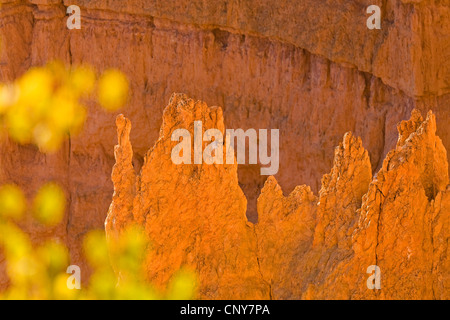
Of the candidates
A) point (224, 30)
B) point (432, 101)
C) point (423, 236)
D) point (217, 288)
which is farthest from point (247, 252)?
point (224, 30)

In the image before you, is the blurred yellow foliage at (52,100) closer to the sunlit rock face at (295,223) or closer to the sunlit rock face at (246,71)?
the sunlit rock face at (246,71)

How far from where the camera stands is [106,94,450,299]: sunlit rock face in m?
7.77

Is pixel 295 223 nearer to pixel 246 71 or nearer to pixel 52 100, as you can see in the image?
pixel 246 71

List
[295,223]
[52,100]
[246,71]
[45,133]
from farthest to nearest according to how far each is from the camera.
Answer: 1. [52,100]
2. [45,133]
3. [246,71]
4. [295,223]

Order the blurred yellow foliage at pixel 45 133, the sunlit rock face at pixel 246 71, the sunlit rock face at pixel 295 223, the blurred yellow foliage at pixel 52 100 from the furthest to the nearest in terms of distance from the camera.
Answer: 1. the blurred yellow foliage at pixel 52 100
2. the blurred yellow foliage at pixel 45 133
3. the sunlit rock face at pixel 246 71
4. the sunlit rock face at pixel 295 223

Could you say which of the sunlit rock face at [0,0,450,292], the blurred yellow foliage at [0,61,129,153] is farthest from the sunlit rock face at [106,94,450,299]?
the blurred yellow foliage at [0,61,129,153]

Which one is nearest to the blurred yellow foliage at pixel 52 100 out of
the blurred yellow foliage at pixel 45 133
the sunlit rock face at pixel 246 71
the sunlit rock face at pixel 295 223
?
the blurred yellow foliage at pixel 45 133

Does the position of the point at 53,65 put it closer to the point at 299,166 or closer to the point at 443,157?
the point at 299,166

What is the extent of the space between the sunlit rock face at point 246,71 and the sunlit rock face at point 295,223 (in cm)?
259

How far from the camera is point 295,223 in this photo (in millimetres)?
8352

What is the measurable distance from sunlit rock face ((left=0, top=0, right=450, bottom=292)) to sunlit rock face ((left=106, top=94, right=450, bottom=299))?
259cm

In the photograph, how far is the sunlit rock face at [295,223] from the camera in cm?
777

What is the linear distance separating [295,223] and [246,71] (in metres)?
4.60

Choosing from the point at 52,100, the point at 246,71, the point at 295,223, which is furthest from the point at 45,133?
the point at 295,223
